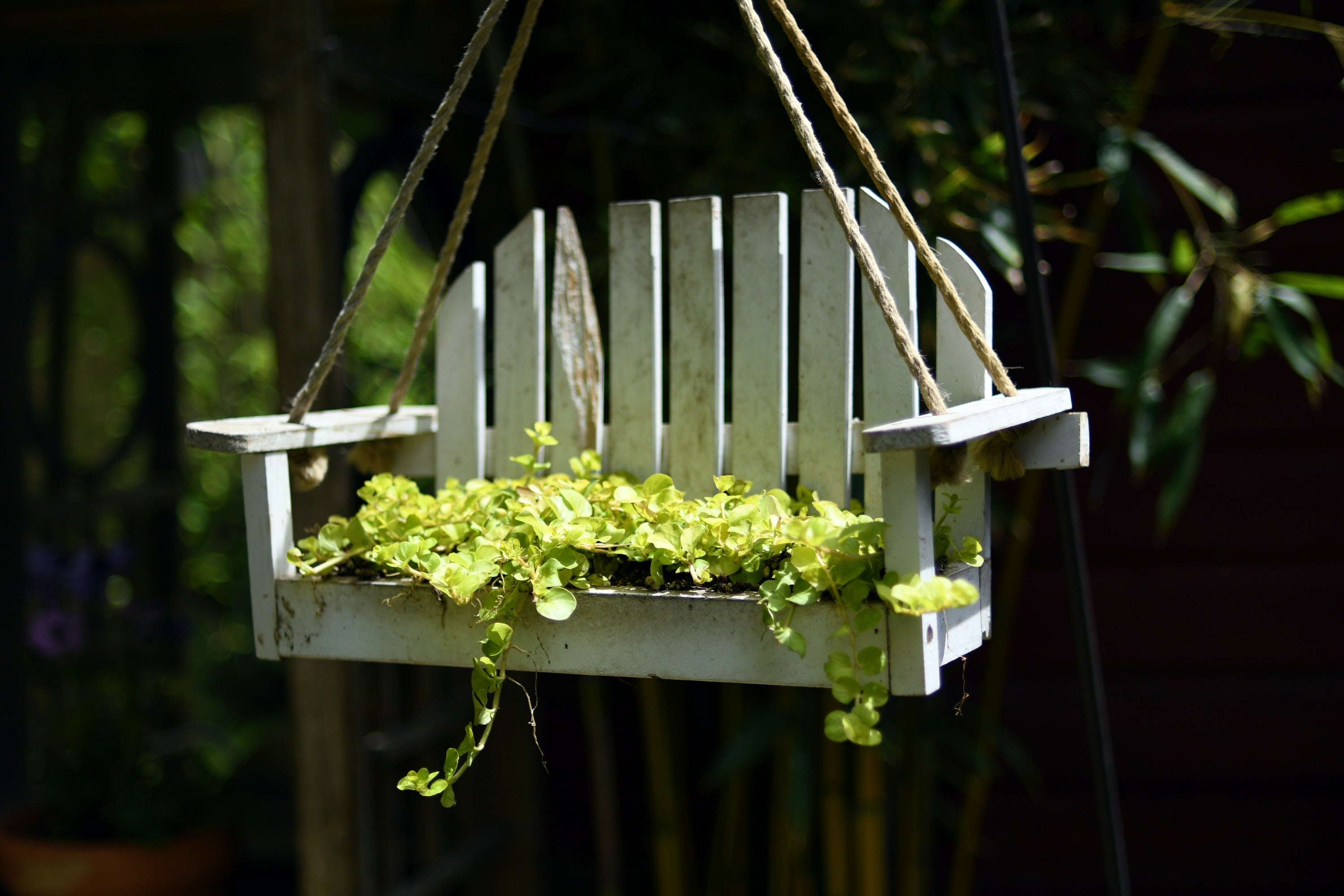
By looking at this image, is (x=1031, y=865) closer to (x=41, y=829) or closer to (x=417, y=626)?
(x=417, y=626)

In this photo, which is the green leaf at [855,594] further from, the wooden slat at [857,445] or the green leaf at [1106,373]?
the green leaf at [1106,373]

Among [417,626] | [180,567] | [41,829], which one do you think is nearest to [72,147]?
[180,567]

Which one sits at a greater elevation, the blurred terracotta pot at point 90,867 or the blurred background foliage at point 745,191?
the blurred background foliage at point 745,191

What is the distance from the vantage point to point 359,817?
1898 millimetres

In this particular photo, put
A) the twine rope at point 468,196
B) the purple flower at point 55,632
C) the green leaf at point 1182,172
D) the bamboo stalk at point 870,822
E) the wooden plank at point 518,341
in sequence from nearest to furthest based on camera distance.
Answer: the twine rope at point 468,196 < the wooden plank at point 518,341 < the green leaf at point 1182,172 < the bamboo stalk at point 870,822 < the purple flower at point 55,632

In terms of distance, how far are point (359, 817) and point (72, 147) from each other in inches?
82.4

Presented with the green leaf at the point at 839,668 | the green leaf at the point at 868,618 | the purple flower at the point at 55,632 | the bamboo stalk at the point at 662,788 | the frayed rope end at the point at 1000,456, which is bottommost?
the bamboo stalk at the point at 662,788

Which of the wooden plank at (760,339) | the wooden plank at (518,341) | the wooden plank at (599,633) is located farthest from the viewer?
the wooden plank at (518,341)

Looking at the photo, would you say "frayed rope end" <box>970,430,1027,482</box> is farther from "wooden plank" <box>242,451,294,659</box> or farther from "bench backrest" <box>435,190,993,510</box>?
"wooden plank" <box>242,451,294,659</box>

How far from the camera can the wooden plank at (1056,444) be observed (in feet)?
3.00

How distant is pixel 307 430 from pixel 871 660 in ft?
2.07

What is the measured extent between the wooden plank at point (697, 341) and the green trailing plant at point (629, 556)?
73mm

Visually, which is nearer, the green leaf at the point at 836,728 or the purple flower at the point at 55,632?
the green leaf at the point at 836,728

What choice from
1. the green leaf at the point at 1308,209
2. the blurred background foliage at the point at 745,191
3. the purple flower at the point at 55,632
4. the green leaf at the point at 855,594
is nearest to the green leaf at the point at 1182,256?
the blurred background foliage at the point at 745,191
